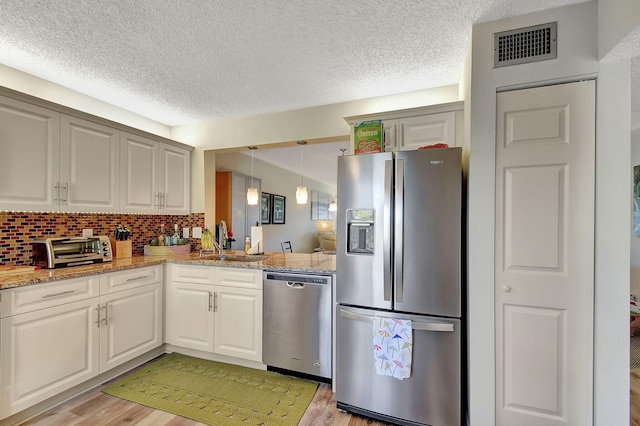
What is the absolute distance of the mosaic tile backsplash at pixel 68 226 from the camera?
2.26m

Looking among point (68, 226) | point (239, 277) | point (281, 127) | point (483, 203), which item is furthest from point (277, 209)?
point (483, 203)

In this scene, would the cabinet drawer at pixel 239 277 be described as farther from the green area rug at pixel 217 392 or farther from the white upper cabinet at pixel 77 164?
the white upper cabinet at pixel 77 164

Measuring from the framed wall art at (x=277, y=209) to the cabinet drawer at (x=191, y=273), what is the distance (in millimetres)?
3049

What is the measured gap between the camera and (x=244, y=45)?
1.98m

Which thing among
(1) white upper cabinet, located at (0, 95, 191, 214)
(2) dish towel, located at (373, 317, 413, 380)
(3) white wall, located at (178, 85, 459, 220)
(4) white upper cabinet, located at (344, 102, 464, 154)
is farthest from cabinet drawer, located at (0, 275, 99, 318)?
(4) white upper cabinet, located at (344, 102, 464, 154)

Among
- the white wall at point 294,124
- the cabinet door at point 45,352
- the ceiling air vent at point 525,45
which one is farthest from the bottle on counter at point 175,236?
the ceiling air vent at point 525,45

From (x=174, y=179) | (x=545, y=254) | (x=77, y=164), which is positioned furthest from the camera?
(x=174, y=179)

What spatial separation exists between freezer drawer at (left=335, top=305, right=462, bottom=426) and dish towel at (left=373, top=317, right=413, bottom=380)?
4 centimetres

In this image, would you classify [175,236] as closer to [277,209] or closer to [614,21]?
[277,209]

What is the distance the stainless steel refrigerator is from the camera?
1.76 meters

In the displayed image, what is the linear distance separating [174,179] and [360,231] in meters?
2.38

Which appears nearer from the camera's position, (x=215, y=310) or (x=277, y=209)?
(x=215, y=310)

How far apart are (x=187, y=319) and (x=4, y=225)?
1.53m

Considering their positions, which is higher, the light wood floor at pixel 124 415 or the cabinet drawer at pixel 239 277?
the cabinet drawer at pixel 239 277
